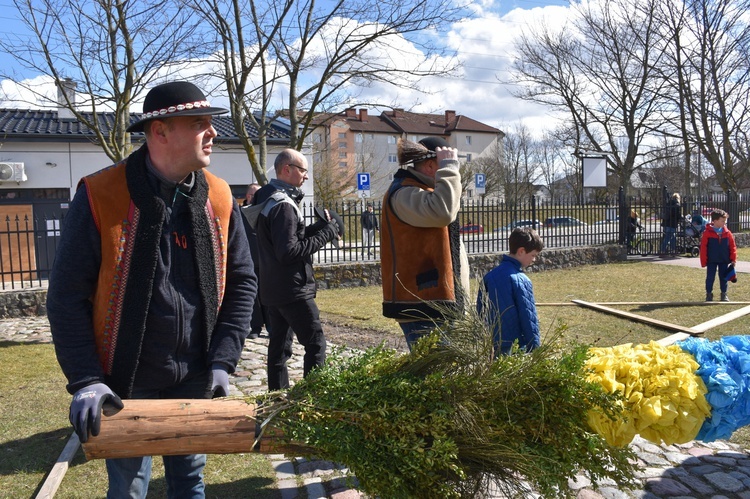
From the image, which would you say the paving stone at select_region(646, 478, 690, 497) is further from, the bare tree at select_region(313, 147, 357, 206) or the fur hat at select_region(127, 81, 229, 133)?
the bare tree at select_region(313, 147, 357, 206)

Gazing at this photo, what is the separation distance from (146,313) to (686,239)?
18730mm

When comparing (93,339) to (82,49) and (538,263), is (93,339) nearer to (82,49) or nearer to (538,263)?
(82,49)

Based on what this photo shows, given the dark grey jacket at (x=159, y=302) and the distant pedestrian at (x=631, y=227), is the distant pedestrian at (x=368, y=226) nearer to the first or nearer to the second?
the distant pedestrian at (x=631, y=227)

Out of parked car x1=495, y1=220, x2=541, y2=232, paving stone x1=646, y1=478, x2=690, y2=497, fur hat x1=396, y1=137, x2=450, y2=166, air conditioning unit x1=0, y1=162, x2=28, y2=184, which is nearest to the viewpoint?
paving stone x1=646, y1=478, x2=690, y2=497

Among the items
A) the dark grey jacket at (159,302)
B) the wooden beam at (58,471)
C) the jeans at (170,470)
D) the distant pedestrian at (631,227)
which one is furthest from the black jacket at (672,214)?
the jeans at (170,470)

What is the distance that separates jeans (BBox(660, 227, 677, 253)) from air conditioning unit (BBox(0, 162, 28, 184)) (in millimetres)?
18412

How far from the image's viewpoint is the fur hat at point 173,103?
7.45 ft

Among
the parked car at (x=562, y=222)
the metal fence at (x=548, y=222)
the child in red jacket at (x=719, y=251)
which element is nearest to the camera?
the child in red jacket at (x=719, y=251)

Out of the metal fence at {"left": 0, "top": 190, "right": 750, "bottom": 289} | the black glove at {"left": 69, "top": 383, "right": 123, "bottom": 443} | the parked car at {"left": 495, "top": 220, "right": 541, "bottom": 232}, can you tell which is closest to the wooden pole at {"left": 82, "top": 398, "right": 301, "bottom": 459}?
the black glove at {"left": 69, "top": 383, "right": 123, "bottom": 443}

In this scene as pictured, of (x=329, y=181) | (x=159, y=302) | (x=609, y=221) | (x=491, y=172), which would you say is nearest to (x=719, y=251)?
(x=609, y=221)

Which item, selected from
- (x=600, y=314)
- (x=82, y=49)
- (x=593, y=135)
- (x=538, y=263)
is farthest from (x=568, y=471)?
(x=593, y=135)

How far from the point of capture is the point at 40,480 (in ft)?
12.2

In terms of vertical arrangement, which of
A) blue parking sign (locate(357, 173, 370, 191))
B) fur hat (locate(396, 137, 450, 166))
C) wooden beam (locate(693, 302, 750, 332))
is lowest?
wooden beam (locate(693, 302, 750, 332))

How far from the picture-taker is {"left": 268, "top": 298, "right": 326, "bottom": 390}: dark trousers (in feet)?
13.9
